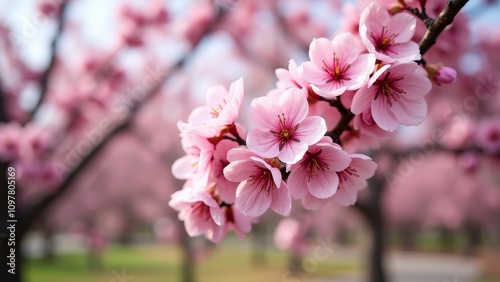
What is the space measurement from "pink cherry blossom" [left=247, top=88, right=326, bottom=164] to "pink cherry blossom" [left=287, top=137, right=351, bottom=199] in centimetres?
3

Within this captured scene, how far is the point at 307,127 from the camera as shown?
71 centimetres

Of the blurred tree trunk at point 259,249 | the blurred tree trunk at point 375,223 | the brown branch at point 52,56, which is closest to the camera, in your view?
the brown branch at point 52,56

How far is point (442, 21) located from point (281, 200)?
401mm

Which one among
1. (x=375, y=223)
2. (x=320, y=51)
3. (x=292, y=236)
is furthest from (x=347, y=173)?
(x=375, y=223)

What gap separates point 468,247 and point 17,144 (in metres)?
13.5

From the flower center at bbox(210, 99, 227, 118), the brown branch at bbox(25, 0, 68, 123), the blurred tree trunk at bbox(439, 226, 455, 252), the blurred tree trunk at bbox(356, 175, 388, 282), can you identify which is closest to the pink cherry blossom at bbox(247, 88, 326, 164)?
the flower center at bbox(210, 99, 227, 118)

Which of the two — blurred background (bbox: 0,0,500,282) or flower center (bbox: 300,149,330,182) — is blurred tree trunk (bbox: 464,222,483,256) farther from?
flower center (bbox: 300,149,330,182)

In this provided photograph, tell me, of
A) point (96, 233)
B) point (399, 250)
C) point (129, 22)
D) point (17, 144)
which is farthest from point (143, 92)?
point (399, 250)

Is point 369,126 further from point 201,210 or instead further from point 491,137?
point 491,137

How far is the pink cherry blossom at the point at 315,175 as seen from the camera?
0.71 meters

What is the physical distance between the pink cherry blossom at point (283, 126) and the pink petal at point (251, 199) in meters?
0.08

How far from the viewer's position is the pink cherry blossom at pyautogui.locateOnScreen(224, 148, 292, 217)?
69cm

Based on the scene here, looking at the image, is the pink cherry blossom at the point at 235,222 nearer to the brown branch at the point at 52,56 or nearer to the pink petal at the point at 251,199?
the pink petal at the point at 251,199

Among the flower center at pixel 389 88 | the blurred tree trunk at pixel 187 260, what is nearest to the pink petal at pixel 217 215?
the flower center at pixel 389 88
